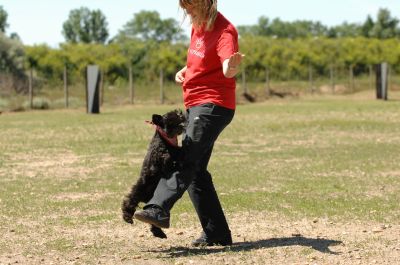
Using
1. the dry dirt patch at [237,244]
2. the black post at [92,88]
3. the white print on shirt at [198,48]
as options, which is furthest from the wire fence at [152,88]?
the white print on shirt at [198,48]

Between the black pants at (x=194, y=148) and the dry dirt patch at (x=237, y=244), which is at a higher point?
the black pants at (x=194, y=148)

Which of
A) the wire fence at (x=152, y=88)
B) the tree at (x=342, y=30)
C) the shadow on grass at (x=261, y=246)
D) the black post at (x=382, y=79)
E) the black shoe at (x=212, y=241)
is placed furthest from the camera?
the tree at (x=342, y=30)

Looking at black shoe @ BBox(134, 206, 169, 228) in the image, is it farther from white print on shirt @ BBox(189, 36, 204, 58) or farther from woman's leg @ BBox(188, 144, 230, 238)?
white print on shirt @ BBox(189, 36, 204, 58)

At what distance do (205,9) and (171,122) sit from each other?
2.96ft

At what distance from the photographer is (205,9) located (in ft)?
19.0

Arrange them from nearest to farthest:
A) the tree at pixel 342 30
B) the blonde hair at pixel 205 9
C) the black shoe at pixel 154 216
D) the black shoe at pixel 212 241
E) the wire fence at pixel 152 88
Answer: the black shoe at pixel 154 216
the blonde hair at pixel 205 9
the black shoe at pixel 212 241
the wire fence at pixel 152 88
the tree at pixel 342 30

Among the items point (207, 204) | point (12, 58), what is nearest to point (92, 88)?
point (12, 58)

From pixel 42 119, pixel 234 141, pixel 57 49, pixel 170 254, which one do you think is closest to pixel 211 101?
pixel 170 254

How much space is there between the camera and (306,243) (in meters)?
6.38

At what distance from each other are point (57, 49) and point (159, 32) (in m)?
71.6

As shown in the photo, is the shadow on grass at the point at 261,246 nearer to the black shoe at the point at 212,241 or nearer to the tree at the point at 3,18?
the black shoe at the point at 212,241

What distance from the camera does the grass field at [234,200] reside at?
6.08m

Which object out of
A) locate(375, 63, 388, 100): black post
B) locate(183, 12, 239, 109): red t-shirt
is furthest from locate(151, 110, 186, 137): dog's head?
locate(375, 63, 388, 100): black post

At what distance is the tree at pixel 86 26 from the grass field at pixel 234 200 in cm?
9268
